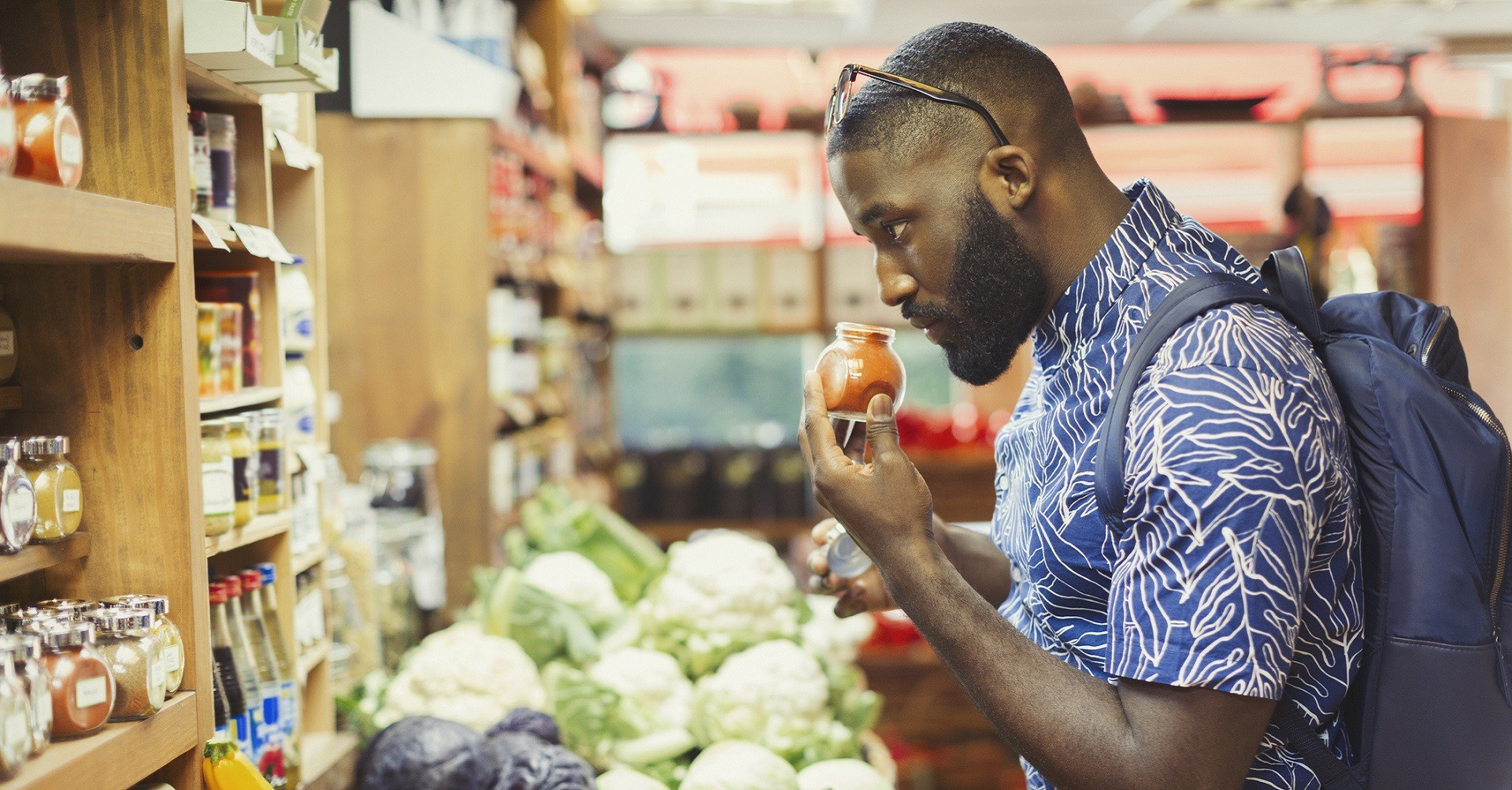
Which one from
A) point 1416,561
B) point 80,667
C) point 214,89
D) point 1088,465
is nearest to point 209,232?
point 214,89

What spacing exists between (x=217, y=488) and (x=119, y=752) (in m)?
0.44

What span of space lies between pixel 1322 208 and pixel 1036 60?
4217mm

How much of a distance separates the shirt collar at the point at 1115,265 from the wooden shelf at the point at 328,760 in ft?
4.11

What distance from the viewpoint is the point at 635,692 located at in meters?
2.13

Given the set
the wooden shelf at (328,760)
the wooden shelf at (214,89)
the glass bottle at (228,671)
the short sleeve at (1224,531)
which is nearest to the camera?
the short sleeve at (1224,531)

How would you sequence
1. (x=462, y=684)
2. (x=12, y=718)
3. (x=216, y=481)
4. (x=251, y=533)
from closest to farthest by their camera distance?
(x=12, y=718) → (x=216, y=481) → (x=251, y=533) → (x=462, y=684)

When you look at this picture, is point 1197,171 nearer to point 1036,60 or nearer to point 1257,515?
point 1036,60

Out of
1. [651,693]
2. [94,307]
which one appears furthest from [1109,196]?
[651,693]

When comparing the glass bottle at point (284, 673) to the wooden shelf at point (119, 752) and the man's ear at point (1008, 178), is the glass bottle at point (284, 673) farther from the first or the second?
the man's ear at point (1008, 178)

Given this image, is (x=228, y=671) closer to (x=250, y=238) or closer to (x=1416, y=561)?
(x=250, y=238)

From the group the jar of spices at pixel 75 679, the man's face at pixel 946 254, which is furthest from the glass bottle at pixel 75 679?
the man's face at pixel 946 254

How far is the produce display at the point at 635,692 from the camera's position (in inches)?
69.7

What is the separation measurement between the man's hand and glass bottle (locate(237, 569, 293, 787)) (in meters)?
0.87

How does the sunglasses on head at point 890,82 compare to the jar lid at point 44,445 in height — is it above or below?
above
